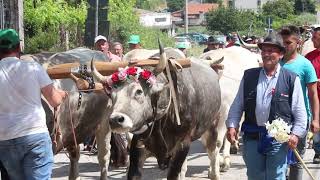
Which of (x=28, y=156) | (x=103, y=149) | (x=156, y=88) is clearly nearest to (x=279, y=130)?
(x=156, y=88)

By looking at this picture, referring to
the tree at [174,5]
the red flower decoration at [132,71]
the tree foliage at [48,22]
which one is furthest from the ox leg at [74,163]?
the tree at [174,5]

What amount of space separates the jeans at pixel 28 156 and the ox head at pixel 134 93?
72 centimetres

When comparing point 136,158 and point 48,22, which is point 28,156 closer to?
point 136,158

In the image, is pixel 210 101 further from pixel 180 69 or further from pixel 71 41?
pixel 71 41

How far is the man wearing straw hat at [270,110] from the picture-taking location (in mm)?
5691

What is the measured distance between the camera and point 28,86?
536 centimetres

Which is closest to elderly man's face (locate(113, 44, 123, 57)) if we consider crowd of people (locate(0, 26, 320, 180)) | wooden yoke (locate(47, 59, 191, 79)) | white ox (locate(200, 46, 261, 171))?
white ox (locate(200, 46, 261, 171))

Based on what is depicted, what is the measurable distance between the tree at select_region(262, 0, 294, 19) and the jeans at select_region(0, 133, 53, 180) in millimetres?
78633

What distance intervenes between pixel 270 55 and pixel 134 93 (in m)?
1.37

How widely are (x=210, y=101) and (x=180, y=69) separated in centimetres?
119

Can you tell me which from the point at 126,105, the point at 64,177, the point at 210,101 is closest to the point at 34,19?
the point at 64,177

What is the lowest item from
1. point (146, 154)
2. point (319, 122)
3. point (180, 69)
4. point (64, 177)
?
point (64, 177)

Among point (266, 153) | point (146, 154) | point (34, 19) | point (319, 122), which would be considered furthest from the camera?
point (34, 19)

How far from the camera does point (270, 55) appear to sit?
5750mm
